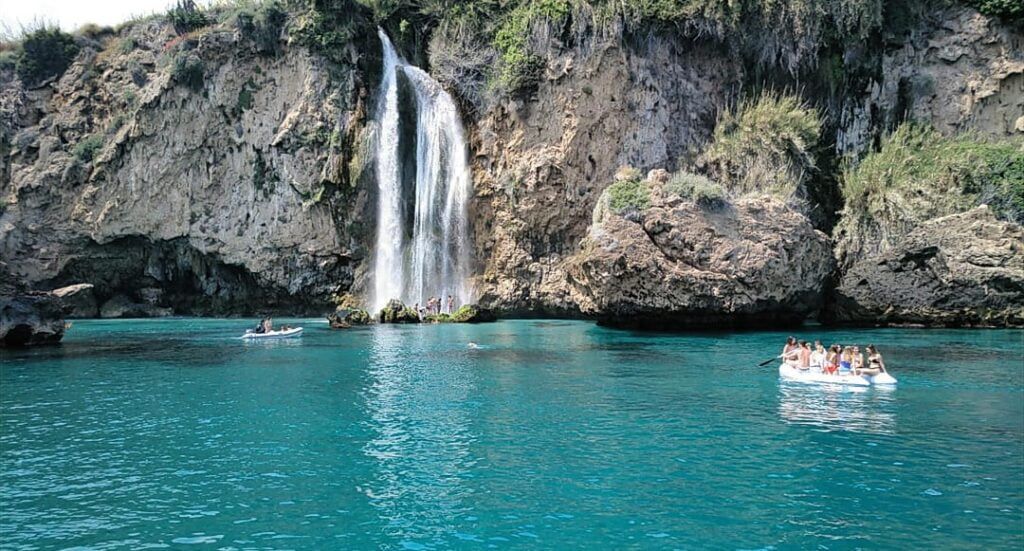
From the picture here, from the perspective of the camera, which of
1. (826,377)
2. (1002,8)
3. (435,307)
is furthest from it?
(435,307)

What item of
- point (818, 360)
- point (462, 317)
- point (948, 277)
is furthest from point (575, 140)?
point (818, 360)

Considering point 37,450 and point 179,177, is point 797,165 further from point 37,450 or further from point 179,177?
point 179,177

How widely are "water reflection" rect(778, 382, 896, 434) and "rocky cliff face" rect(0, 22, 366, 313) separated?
34.7 meters

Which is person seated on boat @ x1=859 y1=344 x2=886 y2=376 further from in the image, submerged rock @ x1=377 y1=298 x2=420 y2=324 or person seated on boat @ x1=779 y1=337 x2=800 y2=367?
submerged rock @ x1=377 y1=298 x2=420 y2=324

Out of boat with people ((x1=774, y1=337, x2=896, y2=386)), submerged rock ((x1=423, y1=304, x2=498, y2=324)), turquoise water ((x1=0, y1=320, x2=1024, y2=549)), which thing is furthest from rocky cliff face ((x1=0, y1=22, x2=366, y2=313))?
boat with people ((x1=774, y1=337, x2=896, y2=386))

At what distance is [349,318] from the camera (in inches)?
1518

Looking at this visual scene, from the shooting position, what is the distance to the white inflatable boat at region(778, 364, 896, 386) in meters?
17.3

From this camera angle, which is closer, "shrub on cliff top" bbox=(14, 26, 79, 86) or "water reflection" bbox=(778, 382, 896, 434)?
"water reflection" bbox=(778, 382, 896, 434)

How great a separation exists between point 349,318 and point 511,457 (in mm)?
28671

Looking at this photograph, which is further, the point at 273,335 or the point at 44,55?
the point at 44,55

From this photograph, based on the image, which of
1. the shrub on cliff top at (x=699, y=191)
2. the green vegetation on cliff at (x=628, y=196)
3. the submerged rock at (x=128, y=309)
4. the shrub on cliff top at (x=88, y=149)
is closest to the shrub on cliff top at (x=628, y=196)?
the green vegetation on cliff at (x=628, y=196)

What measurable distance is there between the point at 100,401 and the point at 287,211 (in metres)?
33.0

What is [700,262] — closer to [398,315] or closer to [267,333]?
[398,315]

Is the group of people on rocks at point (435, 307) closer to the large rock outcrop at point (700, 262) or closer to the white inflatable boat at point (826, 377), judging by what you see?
the large rock outcrop at point (700, 262)
